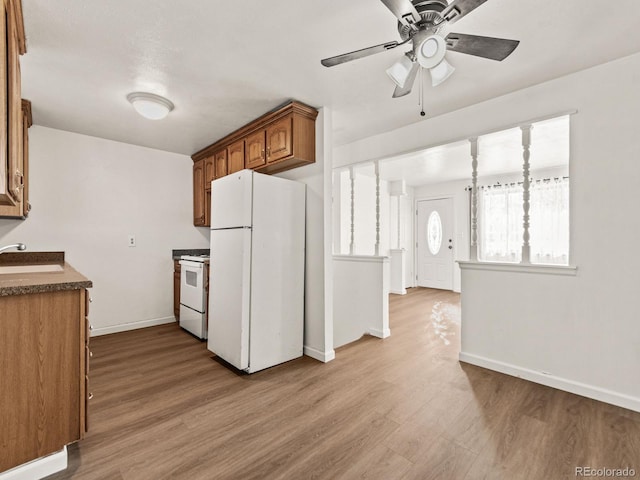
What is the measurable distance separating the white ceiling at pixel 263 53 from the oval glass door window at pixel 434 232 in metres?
4.05

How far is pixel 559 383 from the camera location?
229 cm

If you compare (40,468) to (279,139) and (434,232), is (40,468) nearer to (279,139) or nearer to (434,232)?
(279,139)

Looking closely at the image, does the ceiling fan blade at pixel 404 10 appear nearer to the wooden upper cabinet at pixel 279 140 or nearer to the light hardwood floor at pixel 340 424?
the wooden upper cabinet at pixel 279 140

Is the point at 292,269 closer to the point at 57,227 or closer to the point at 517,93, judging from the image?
the point at 517,93

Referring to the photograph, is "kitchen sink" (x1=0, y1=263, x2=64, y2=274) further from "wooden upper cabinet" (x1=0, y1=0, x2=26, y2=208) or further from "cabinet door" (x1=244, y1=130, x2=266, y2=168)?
"cabinet door" (x1=244, y1=130, x2=266, y2=168)

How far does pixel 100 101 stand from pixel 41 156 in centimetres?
128

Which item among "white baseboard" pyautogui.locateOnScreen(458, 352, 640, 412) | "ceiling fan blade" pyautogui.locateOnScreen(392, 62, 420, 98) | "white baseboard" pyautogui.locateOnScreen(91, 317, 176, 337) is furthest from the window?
"white baseboard" pyautogui.locateOnScreen(91, 317, 176, 337)

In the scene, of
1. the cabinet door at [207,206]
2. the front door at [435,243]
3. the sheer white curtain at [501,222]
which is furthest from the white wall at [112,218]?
the sheer white curtain at [501,222]

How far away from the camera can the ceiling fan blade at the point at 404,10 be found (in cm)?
126

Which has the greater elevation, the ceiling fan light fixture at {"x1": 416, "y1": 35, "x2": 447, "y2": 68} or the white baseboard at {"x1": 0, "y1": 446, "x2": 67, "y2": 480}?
the ceiling fan light fixture at {"x1": 416, "y1": 35, "x2": 447, "y2": 68}

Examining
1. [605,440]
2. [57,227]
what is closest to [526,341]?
[605,440]

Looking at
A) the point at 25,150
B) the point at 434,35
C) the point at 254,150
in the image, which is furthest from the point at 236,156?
the point at 434,35

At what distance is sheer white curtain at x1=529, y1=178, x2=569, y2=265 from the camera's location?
15.8 feet

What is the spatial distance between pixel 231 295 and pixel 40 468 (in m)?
1.46
